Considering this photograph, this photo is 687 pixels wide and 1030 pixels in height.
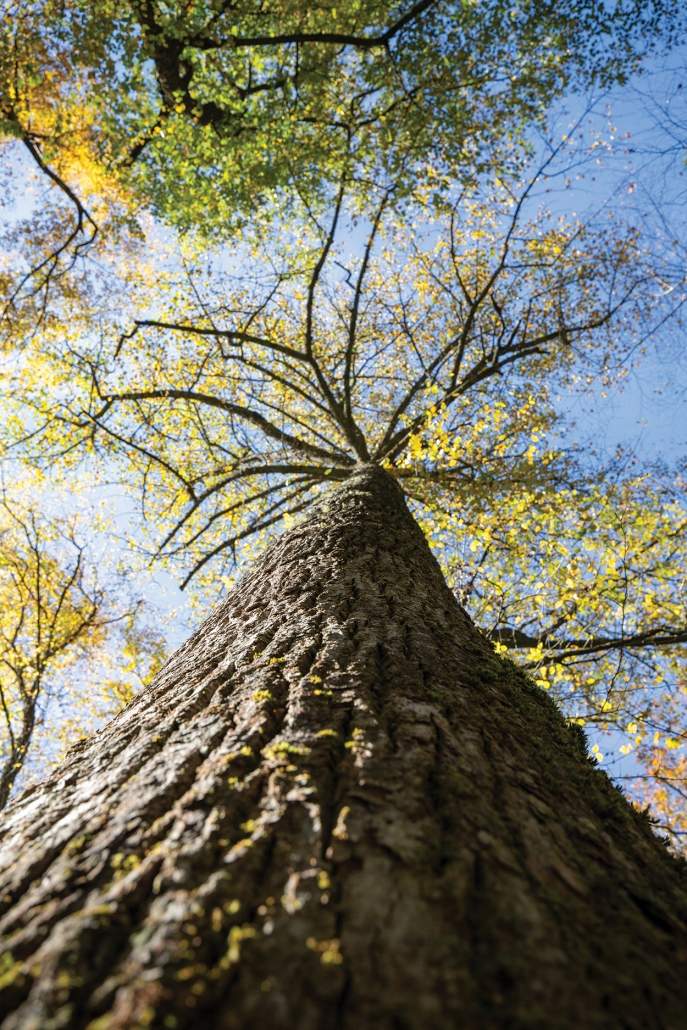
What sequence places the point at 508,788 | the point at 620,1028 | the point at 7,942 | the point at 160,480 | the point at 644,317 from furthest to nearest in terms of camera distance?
the point at 160,480
the point at 644,317
the point at 508,788
the point at 7,942
the point at 620,1028

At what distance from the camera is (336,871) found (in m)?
1.03

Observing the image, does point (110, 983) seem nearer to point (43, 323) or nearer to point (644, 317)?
point (644, 317)

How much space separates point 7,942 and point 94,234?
9835 millimetres

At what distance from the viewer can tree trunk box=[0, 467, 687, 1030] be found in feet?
2.63

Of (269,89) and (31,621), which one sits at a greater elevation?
(269,89)

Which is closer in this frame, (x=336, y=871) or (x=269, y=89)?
(x=336, y=871)

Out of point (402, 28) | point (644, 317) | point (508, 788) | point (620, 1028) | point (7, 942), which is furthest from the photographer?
point (402, 28)

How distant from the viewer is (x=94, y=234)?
8.49 m

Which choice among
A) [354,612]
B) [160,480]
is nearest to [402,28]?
[160,480]

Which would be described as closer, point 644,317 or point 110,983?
point 110,983

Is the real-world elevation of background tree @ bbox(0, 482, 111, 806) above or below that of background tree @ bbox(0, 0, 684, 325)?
below

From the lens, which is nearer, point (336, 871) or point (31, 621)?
point (336, 871)

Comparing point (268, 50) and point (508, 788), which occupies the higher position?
point (268, 50)

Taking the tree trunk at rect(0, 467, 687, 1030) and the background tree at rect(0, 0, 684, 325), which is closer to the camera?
the tree trunk at rect(0, 467, 687, 1030)
